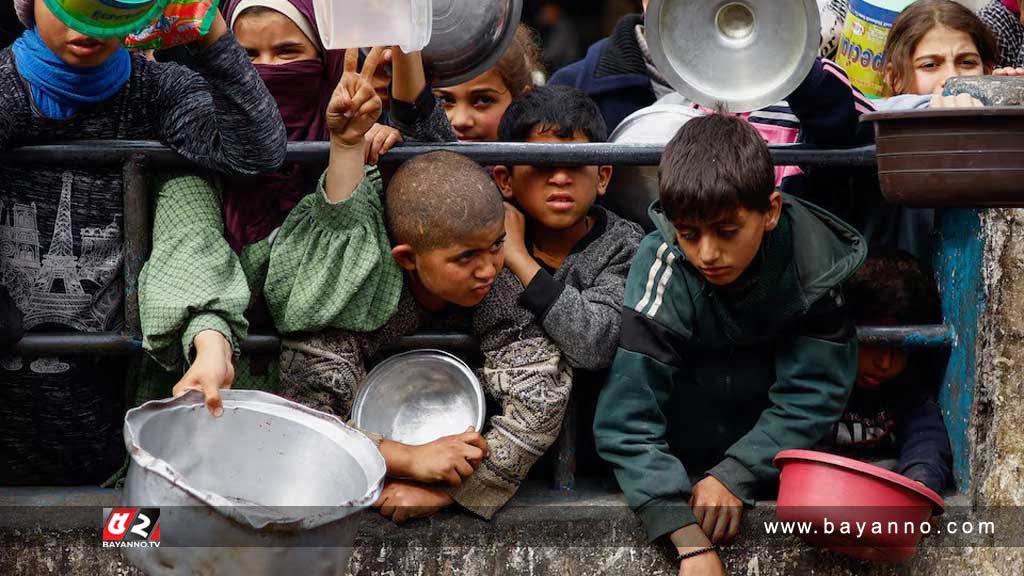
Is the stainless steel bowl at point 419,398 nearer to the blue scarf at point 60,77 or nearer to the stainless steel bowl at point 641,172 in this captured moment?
the stainless steel bowl at point 641,172

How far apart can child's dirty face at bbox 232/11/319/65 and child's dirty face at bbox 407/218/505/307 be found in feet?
2.71

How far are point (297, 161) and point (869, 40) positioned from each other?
226 cm

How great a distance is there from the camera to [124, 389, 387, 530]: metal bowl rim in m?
2.37

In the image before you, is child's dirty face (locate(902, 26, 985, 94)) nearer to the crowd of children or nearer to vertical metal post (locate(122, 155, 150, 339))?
the crowd of children

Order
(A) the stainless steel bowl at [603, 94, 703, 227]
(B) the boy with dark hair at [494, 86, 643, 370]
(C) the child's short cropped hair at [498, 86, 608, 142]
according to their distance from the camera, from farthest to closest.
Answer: (A) the stainless steel bowl at [603, 94, 703, 227]
(C) the child's short cropped hair at [498, 86, 608, 142]
(B) the boy with dark hair at [494, 86, 643, 370]

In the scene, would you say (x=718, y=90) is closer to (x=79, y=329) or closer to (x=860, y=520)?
(x=860, y=520)

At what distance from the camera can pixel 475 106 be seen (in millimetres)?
4039

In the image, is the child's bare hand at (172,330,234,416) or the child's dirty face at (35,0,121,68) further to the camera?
the child's dirty face at (35,0,121,68)

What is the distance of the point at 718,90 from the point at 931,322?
860 millimetres

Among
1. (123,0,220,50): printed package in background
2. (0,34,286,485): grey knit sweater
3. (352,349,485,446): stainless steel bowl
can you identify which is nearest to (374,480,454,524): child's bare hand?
(352,349,485,446): stainless steel bowl

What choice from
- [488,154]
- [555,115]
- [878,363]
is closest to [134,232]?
[488,154]

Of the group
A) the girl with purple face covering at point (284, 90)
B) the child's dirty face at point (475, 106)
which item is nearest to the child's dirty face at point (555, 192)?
the girl with purple face covering at point (284, 90)

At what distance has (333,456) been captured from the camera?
2766 millimetres

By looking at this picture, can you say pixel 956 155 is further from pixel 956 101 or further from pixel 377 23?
pixel 377 23
